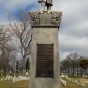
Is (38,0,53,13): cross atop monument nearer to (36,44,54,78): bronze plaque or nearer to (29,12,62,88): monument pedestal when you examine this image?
(29,12,62,88): monument pedestal

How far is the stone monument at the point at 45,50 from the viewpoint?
8.23m

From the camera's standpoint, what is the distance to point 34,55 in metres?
8.41

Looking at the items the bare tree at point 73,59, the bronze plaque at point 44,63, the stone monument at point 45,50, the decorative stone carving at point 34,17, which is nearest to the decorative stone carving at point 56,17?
the stone monument at point 45,50

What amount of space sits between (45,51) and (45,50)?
0.05m

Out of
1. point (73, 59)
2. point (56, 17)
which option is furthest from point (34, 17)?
point (73, 59)

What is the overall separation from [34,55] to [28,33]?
3462 centimetres

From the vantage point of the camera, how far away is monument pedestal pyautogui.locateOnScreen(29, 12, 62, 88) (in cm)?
823

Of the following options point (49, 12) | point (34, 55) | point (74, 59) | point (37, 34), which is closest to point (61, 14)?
point (49, 12)

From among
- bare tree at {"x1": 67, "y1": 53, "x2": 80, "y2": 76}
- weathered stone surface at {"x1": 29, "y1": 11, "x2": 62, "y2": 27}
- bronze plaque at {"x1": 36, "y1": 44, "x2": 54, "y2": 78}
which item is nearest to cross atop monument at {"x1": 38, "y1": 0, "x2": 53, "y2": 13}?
weathered stone surface at {"x1": 29, "y1": 11, "x2": 62, "y2": 27}

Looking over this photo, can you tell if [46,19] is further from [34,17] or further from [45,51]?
[45,51]

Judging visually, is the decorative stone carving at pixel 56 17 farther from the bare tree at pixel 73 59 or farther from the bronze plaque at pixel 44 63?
the bare tree at pixel 73 59

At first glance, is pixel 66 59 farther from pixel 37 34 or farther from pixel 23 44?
pixel 37 34

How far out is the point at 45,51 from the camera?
8383 millimetres

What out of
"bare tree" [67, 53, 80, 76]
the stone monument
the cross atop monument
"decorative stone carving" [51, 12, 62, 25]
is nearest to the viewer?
the stone monument
